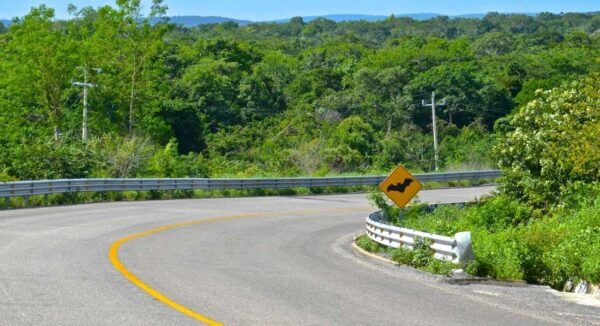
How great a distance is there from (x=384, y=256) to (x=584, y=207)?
25.4 feet

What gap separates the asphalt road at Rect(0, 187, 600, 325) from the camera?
10.8 meters

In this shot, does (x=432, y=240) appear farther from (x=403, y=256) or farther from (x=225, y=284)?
(x=225, y=284)

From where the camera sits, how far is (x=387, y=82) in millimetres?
91562

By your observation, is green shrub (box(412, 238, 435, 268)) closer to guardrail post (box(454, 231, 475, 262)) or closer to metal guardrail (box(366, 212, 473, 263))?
metal guardrail (box(366, 212, 473, 263))

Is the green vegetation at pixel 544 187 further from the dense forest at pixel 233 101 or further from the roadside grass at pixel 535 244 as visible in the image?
the dense forest at pixel 233 101

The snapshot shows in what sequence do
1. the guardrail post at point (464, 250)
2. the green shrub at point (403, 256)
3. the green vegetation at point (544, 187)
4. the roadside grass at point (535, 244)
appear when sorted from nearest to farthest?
the roadside grass at point (535, 244) < the guardrail post at point (464, 250) < the green shrub at point (403, 256) < the green vegetation at point (544, 187)

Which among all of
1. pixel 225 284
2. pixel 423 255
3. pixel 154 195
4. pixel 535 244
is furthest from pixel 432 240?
pixel 154 195

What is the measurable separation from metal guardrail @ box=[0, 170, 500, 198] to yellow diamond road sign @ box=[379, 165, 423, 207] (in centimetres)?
1251

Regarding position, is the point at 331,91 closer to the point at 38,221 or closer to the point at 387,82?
the point at 387,82

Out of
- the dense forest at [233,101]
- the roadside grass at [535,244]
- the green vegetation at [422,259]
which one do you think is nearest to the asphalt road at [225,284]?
the green vegetation at [422,259]

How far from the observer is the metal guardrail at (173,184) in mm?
29500

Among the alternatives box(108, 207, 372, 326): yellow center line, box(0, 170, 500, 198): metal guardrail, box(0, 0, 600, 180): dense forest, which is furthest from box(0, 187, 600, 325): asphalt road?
box(0, 0, 600, 180): dense forest

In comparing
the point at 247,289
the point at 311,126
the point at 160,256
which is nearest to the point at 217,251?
the point at 160,256

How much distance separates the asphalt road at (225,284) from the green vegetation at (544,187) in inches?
111
